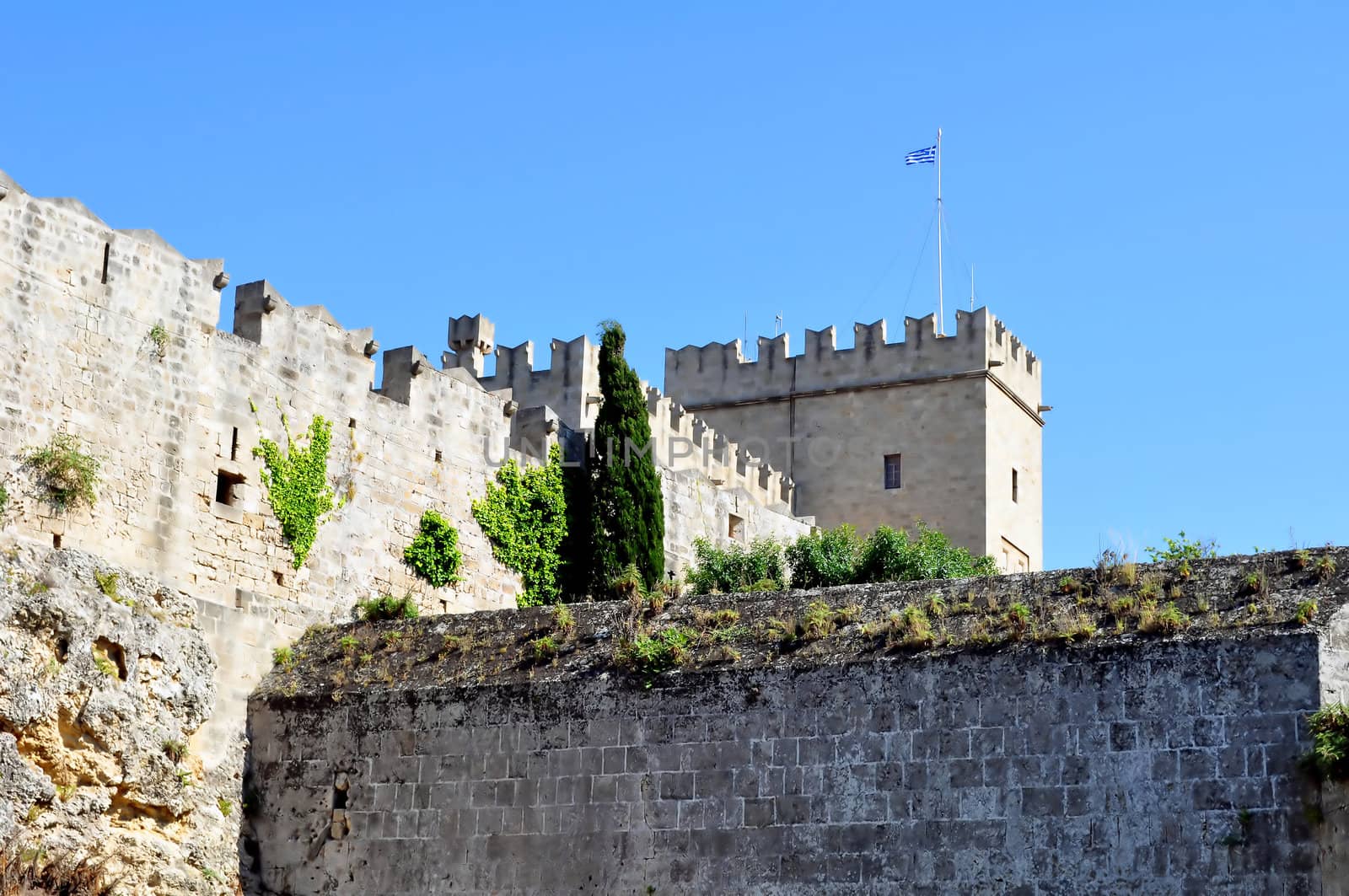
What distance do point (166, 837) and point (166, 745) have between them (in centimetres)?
96

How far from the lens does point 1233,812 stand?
15.2 meters

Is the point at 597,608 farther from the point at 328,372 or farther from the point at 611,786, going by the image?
the point at 328,372

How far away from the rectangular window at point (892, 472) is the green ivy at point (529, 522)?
1297cm

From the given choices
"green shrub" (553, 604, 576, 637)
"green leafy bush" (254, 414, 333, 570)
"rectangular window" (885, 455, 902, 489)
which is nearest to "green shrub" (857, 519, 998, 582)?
"rectangular window" (885, 455, 902, 489)

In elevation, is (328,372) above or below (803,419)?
below

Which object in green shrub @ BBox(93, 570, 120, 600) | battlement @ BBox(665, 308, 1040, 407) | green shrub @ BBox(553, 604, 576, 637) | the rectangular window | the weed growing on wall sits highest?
battlement @ BBox(665, 308, 1040, 407)

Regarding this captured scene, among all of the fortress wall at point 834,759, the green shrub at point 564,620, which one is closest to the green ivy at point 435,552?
the fortress wall at point 834,759

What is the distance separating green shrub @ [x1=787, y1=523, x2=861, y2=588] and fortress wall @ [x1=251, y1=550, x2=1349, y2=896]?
447 inches

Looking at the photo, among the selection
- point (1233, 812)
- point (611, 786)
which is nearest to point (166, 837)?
point (611, 786)

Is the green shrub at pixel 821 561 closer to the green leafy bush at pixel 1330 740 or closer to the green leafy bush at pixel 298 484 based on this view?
the green leafy bush at pixel 298 484

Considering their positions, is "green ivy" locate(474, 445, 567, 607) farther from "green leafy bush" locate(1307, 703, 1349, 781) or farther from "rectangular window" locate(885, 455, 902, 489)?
"green leafy bush" locate(1307, 703, 1349, 781)

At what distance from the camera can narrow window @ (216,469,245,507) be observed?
21984 mm

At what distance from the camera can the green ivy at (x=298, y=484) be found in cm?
2256

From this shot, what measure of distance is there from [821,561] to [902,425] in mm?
8915
